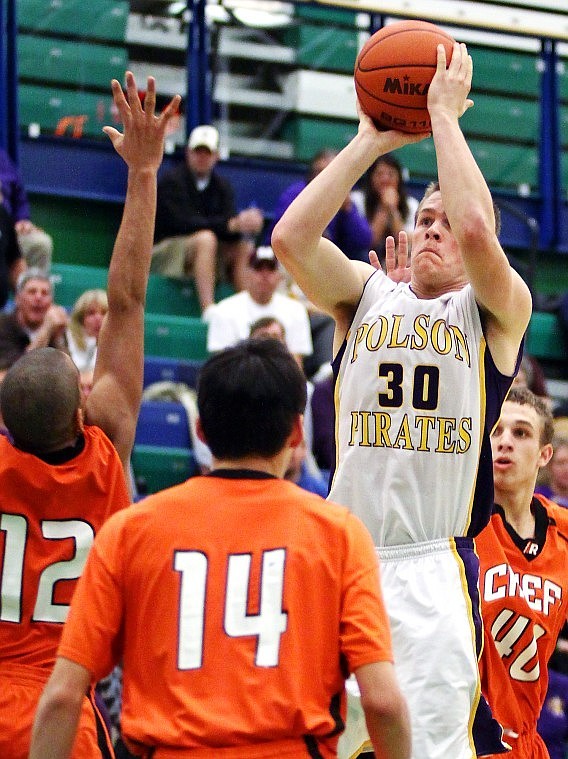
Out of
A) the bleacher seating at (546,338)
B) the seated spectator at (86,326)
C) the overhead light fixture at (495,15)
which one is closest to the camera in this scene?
the seated spectator at (86,326)

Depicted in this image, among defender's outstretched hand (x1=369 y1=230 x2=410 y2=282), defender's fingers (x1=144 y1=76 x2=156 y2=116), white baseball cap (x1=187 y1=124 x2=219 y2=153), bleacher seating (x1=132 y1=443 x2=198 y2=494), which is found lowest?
bleacher seating (x1=132 y1=443 x2=198 y2=494)

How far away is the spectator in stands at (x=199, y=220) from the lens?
36.0 feet

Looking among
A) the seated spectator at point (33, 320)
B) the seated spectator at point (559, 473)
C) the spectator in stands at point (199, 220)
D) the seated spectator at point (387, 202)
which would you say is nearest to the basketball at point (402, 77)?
the seated spectator at point (559, 473)

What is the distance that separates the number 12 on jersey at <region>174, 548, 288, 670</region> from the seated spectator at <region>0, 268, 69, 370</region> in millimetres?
5674

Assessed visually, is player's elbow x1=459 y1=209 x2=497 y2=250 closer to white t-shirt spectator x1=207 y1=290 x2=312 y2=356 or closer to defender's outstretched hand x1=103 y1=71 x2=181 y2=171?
defender's outstretched hand x1=103 y1=71 x2=181 y2=171

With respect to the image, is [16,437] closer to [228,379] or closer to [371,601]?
[228,379]

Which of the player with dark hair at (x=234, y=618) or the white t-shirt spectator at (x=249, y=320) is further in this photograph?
the white t-shirt spectator at (x=249, y=320)

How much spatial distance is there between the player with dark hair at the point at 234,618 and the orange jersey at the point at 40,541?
928mm

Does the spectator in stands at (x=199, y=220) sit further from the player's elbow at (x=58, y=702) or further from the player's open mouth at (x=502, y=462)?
the player's elbow at (x=58, y=702)

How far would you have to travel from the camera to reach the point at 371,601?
2.99m

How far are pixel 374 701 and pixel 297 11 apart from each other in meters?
10.0

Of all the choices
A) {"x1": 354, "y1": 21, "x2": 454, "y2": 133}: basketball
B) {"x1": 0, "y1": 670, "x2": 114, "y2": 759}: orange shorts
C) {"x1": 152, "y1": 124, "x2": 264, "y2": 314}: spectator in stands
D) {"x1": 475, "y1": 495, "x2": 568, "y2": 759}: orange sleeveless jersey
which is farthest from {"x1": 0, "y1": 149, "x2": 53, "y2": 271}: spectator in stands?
{"x1": 0, "y1": 670, "x2": 114, "y2": 759}: orange shorts

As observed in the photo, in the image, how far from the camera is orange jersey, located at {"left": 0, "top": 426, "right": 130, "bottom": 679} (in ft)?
12.9

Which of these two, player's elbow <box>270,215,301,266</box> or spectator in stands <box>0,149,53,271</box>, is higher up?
spectator in stands <box>0,149,53,271</box>
